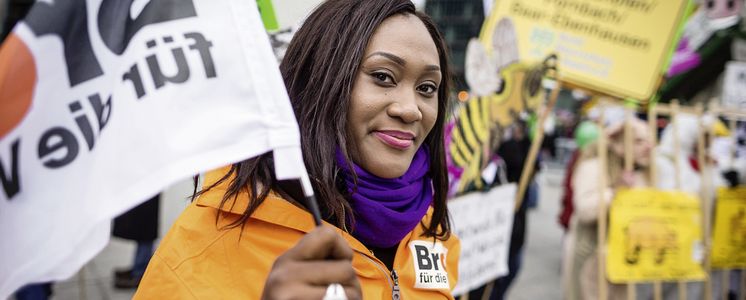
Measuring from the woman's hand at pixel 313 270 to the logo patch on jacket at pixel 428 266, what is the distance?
1.86 feet

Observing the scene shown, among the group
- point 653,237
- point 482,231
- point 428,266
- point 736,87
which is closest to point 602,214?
point 653,237

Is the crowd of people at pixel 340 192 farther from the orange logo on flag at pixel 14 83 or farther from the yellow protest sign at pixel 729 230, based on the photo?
the yellow protest sign at pixel 729 230

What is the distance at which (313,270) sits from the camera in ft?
2.92

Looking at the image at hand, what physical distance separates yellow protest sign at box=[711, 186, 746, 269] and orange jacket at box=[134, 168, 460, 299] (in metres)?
3.56

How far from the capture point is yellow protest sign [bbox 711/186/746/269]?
3.91m

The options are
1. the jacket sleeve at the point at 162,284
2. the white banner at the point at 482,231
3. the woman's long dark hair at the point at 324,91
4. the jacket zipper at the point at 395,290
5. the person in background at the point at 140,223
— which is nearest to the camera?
the jacket sleeve at the point at 162,284

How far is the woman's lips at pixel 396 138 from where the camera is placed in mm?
1296

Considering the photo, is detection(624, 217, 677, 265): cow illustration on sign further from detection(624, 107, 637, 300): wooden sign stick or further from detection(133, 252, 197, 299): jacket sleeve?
detection(133, 252, 197, 299): jacket sleeve

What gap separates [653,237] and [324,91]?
2.88m

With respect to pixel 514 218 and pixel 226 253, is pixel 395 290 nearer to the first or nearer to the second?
pixel 226 253

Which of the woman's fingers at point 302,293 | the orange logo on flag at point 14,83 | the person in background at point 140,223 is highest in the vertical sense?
the orange logo on flag at point 14,83

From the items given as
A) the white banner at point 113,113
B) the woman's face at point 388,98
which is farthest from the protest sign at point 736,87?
the white banner at point 113,113

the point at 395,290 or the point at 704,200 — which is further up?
the point at 395,290

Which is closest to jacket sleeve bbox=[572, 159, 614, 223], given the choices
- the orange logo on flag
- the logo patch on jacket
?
the logo patch on jacket
